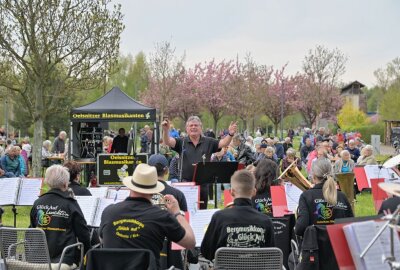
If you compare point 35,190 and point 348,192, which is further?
point 348,192

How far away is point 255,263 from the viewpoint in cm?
555

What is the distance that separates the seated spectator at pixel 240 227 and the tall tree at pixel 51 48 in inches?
516

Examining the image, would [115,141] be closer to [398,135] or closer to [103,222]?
[103,222]

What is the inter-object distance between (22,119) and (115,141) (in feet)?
105

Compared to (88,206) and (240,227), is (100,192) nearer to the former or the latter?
(88,206)

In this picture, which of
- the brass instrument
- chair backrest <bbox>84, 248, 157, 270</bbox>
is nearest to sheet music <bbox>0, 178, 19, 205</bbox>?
the brass instrument

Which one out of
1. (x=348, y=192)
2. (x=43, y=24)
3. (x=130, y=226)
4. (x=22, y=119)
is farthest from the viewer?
(x=22, y=119)

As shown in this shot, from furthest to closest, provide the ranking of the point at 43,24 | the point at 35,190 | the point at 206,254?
the point at 43,24, the point at 35,190, the point at 206,254

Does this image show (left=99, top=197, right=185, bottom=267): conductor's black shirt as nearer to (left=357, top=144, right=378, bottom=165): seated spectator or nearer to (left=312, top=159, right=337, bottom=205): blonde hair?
(left=312, top=159, right=337, bottom=205): blonde hair

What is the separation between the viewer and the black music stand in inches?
372

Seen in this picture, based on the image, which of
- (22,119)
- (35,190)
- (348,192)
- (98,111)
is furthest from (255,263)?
(22,119)

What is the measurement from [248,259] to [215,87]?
4603 centimetres

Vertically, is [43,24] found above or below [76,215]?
above

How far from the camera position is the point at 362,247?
4.07 meters
